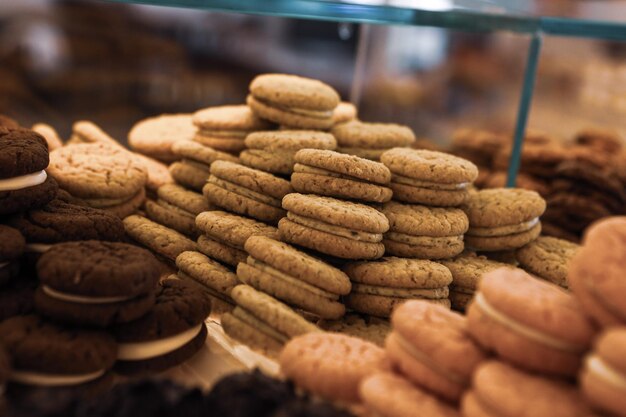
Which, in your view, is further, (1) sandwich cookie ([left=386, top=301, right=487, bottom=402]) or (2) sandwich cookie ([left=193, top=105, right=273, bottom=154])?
(2) sandwich cookie ([left=193, top=105, right=273, bottom=154])

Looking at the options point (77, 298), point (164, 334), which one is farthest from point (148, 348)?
point (77, 298)

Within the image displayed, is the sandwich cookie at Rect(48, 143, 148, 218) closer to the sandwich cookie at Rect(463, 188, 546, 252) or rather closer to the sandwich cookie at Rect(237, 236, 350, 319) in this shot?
the sandwich cookie at Rect(237, 236, 350, 319)

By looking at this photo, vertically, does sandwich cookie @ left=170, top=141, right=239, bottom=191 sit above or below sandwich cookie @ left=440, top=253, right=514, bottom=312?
above

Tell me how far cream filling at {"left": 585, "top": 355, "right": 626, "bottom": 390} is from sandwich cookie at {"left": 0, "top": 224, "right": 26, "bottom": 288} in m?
1.19

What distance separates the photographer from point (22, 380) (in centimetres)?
123

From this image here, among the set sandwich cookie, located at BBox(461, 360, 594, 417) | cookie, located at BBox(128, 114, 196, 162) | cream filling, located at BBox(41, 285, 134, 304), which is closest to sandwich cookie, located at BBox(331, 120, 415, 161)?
cookie, located at BBox(128, 114, 196, 162)

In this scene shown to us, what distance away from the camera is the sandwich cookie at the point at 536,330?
102 centimetres

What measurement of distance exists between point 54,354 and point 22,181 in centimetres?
50

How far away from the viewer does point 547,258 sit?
1.94 m

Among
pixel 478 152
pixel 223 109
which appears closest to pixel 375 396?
pixel 223 109

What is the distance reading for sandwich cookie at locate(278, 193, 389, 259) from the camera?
5.12ft

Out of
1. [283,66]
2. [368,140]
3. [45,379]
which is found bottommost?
[45,379]

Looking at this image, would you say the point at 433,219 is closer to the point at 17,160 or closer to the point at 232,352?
the point at 232,352

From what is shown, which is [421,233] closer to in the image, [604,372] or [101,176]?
[604,372]
